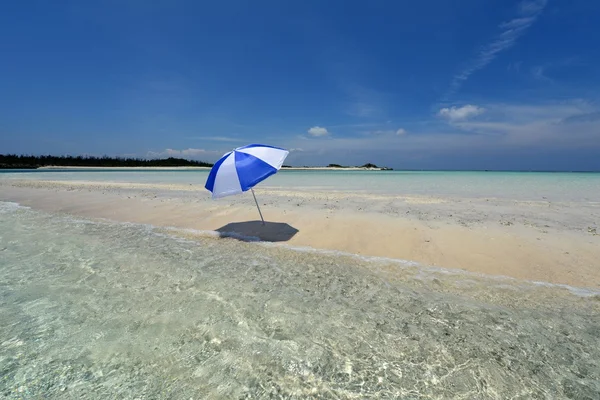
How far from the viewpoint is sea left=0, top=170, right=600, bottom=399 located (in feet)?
9.03

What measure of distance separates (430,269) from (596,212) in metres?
10.2

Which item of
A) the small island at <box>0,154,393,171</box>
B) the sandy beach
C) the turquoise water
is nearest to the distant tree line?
the small island at <box>0,154,393,171</box>

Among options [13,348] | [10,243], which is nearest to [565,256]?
[13,348]

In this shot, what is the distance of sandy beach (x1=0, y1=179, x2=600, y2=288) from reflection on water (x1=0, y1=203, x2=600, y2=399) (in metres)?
0.97

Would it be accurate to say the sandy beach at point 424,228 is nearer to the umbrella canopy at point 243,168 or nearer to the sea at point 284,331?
the sea at point 284,331

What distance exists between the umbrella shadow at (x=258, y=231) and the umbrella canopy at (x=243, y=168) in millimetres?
1584

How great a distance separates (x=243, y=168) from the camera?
7.53 metres

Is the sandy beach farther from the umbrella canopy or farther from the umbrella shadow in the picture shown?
the umbrella canopy

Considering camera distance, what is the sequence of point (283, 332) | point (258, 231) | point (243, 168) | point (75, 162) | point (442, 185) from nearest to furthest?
point (283, 332), point (243, 168), point (258, 231), point (442, 185), point (75, 162)

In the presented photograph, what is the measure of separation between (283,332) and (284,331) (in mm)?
25

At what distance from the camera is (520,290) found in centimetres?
487

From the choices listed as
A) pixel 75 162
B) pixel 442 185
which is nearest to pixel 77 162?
pixel 75 162

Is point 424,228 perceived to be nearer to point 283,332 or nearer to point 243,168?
point 243,168

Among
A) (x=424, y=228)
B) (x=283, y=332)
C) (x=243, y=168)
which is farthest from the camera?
(x=424, y=228)
